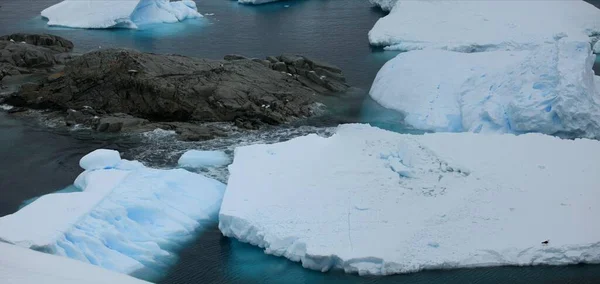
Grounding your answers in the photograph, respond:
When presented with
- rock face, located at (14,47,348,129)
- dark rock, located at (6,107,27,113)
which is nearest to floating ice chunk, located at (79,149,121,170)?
rock face, located at (14,47,348,129)

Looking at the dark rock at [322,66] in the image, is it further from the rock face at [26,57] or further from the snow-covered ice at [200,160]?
the rock face at [26,57]

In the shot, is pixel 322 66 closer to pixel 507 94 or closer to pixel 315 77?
pixel 315 77

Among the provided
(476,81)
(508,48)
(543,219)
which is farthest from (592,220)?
(508,48)

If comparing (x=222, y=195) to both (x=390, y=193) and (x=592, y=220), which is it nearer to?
(x=390, y=193)

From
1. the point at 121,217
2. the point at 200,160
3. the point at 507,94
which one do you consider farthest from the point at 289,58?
the point at 121,217

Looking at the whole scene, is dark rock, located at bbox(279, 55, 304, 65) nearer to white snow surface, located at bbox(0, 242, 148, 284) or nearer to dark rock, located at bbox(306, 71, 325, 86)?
dark rock, located at bbox(306, 71, 325, 86)

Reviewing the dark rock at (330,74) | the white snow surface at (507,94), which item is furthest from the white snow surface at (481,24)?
the white snow surface at (507,94)
